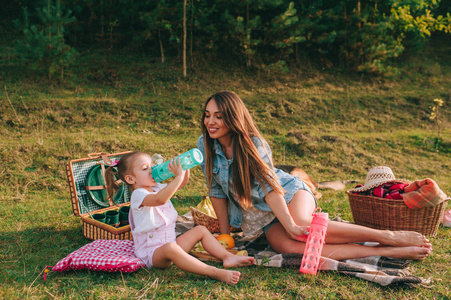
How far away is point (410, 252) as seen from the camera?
2873 mm

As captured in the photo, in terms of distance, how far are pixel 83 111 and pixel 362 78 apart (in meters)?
7.96

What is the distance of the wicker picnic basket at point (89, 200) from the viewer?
334 centimetres

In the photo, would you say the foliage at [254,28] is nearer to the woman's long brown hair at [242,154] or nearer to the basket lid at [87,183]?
the basket lid at [87,183]

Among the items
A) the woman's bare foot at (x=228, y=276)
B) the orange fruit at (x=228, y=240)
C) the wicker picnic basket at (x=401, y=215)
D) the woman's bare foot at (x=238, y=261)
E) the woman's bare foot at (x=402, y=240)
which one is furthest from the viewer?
the wicker picnic basket at (x=401, y=215)

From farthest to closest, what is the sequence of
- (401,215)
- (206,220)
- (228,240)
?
(206,220), (401,215), (228,240)

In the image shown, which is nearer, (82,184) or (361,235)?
(361,235)

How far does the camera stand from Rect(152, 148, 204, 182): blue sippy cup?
2.69 metres

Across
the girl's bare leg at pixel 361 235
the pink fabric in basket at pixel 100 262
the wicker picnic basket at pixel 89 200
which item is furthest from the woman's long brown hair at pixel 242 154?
the wicker picnic basket at pixel 89 200

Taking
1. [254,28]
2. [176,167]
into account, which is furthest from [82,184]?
[254,28]

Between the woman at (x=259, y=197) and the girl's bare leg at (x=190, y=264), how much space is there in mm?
642

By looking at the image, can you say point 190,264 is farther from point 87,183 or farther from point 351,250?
point 87,183

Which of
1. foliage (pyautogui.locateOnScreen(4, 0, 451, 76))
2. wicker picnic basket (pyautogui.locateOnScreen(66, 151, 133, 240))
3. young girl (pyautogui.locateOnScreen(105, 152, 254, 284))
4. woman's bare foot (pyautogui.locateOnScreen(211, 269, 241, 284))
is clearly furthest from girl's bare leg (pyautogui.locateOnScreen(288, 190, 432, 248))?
foliage (pyautogui.locateOnScreen(4, 0, 451, 76))

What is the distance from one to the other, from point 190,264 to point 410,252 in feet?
5.57

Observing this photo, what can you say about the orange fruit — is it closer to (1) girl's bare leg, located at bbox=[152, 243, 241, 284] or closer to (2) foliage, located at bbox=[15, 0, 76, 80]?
(1) girl's bare leg, located at bbox=[152, 243, 241, 284]
